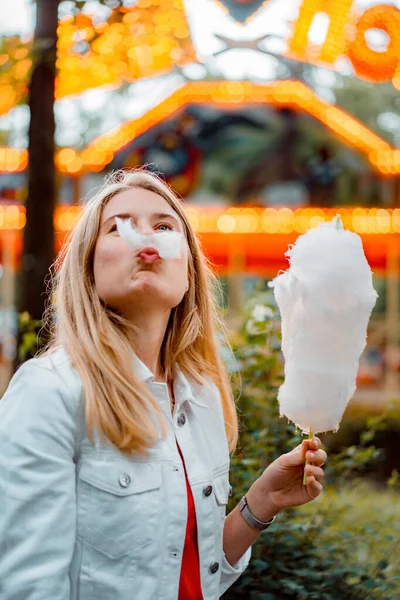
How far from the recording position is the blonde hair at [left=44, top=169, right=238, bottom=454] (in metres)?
1.72

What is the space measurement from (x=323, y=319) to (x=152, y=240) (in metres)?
0.51

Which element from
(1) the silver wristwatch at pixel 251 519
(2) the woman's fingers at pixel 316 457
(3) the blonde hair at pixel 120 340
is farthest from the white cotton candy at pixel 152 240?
(1) the silver wristwatch at pixel 251 519

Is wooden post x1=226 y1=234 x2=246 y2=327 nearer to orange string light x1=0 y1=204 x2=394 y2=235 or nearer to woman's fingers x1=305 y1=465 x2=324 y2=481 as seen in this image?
orange string light x1=0 y1=204 x2=394 y2=235

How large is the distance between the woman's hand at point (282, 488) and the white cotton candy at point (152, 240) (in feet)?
2.12

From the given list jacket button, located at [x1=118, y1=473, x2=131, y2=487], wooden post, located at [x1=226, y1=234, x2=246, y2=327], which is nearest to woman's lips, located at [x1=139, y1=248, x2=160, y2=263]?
jacket button, located at [x1=118, y1=473, x2=131, y2=487]

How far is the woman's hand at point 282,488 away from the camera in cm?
206

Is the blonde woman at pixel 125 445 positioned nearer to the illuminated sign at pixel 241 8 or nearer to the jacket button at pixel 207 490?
the jacket button at pixel 207 490

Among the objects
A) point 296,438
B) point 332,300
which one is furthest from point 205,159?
point 332,300

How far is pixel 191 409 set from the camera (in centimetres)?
201

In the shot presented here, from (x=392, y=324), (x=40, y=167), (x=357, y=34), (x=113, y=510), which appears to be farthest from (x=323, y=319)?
(x=392, y=324)

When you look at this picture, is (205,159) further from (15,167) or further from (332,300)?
(332,300)

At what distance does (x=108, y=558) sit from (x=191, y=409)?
0.48m

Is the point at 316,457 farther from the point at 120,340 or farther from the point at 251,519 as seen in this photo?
the point at 120,340

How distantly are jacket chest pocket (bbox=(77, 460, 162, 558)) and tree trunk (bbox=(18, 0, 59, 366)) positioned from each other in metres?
3.30
